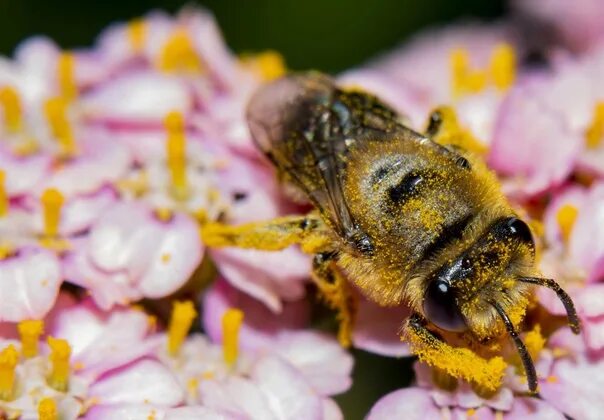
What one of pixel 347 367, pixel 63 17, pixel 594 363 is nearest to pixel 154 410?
pixel 347 367

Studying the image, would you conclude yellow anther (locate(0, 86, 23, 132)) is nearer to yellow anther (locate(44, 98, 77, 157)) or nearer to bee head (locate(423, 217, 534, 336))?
yellow anther (locate(44, 98, 77, 157))

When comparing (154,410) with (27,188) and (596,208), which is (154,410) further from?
(596,208)

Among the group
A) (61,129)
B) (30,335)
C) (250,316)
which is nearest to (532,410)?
(250,316)

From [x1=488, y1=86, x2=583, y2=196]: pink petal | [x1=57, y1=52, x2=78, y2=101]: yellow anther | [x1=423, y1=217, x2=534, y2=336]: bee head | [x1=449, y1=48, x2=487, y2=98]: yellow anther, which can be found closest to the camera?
[x1=423, y1=217, x2=534, y2=336]: bee head

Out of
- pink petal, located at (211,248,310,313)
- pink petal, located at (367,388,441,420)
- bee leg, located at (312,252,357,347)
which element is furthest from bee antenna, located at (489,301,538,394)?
pink petal, located at (211,248,310,313)

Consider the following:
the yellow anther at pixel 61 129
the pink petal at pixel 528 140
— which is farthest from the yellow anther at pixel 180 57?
the pink petal at pixel 528 140

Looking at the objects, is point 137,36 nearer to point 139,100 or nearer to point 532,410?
point 139,100

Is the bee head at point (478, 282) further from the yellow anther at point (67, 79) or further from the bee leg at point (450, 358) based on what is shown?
the yellow anther at point (67, 79)
